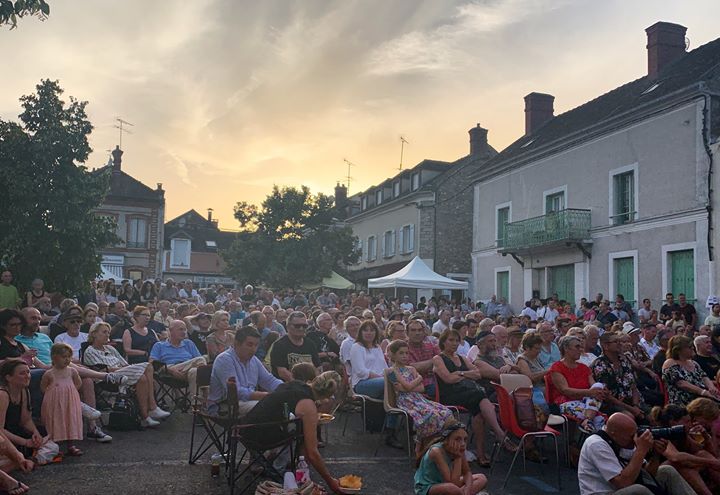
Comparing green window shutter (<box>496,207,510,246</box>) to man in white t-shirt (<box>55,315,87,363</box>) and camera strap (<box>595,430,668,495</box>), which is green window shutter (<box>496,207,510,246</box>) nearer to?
man in white t-shirt (<box>55,315,87,363</box>)

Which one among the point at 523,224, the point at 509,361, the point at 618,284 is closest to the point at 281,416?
the point at 509,361

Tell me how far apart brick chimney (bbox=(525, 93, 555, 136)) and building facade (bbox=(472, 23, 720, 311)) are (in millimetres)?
761

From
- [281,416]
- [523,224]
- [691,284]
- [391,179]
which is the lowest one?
[281,416]

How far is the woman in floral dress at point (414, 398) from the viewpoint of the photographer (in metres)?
6.89

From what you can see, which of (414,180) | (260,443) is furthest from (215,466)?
(414,180)

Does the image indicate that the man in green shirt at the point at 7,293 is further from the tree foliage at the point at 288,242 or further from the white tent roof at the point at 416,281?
the tree foliage at the point at 288,242

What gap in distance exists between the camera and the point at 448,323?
494 inches

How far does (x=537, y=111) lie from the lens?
2966cm

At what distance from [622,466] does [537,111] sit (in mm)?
26685

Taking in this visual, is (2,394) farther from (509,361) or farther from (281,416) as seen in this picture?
(509,361)

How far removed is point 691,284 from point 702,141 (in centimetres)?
394

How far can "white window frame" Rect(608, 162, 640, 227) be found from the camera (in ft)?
65.7

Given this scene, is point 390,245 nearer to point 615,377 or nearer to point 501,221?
point 501,221

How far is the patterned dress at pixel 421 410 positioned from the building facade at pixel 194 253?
158 feet
